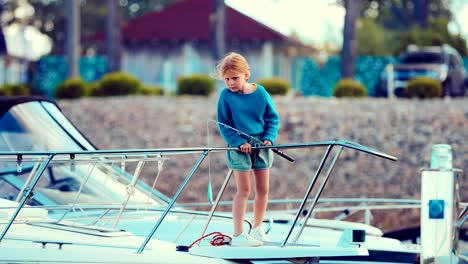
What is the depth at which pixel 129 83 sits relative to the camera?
23.6 metres

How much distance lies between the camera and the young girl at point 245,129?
6.58m

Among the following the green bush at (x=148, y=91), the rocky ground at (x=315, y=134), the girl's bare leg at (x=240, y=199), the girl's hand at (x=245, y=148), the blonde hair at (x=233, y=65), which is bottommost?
the rocky ground at (x=315, y=134)

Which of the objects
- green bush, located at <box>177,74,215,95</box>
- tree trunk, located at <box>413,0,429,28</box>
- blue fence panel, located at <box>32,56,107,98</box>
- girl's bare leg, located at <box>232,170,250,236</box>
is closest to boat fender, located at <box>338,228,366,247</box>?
girl's bare leg, located at <box>232,170,250,236</box>

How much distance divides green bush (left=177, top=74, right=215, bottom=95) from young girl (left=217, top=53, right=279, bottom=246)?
16624 mm

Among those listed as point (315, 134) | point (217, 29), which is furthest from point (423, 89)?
point (217, 29)

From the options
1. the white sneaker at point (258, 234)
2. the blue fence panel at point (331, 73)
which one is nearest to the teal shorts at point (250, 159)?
the white sneaker at point (258, 234)

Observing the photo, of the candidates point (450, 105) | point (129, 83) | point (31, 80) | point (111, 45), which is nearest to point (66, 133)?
point (450, 105)

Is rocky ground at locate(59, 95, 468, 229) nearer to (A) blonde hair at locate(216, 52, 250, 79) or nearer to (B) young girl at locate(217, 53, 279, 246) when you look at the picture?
(B) young girl at locate(217, 53, 279, 246)

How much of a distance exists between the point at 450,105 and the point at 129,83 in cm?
728

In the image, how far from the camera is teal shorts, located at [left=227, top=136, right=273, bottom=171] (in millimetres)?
6594

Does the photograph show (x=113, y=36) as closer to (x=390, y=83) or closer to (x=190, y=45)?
(x=190, y=45)

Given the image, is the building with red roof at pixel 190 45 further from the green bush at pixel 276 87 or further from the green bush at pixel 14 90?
the green bush at pixel 276 87

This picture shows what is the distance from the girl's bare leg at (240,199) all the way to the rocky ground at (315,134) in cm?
827

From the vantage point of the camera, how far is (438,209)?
6586 millimetres
